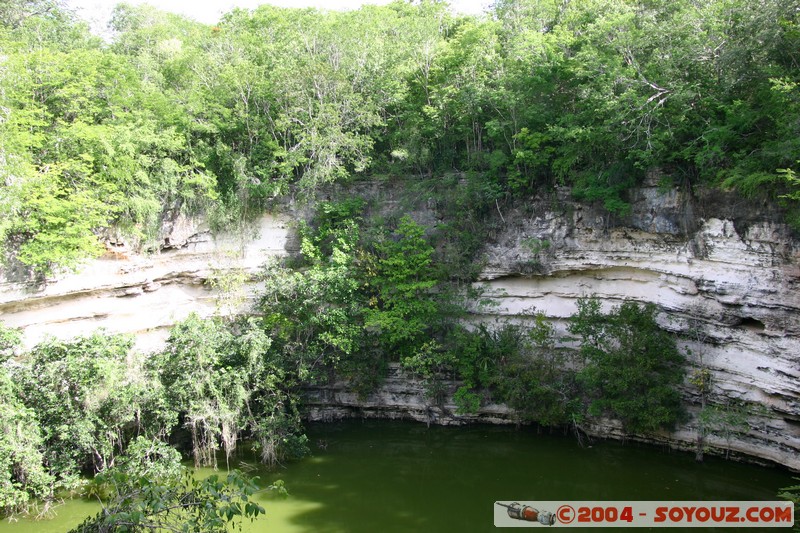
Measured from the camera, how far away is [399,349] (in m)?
13.7

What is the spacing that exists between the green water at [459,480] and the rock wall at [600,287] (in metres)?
0.64

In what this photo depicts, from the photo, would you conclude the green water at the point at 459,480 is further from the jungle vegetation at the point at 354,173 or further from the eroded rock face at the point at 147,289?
the eroded rock face at the point at 147,289

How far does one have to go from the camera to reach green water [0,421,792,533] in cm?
973

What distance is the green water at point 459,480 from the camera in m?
9.73

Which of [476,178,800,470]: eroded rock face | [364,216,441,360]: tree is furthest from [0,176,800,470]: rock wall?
[364,216,441,360]: tree

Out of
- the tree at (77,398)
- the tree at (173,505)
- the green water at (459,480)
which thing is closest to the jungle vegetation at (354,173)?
the tree at (77,398)

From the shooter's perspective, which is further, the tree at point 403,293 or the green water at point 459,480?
the tree at point 403,293

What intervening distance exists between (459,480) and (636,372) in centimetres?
419

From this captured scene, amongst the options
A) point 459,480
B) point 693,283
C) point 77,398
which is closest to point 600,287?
point 693,283

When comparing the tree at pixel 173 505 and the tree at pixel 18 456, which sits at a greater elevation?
the tree at pixel 173 505

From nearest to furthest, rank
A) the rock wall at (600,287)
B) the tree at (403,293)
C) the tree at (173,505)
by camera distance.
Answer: the tree at (173,505)
the rock wall at (600,287)
the tree at (403,293)

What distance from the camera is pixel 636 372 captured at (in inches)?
429

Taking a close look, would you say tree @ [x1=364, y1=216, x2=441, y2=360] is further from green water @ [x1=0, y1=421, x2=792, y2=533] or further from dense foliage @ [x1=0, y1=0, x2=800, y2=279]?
dense foliage @ [x1=0, y1=0, x2=800, y2=279]

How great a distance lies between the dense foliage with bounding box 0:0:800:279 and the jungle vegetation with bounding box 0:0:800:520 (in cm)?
7
